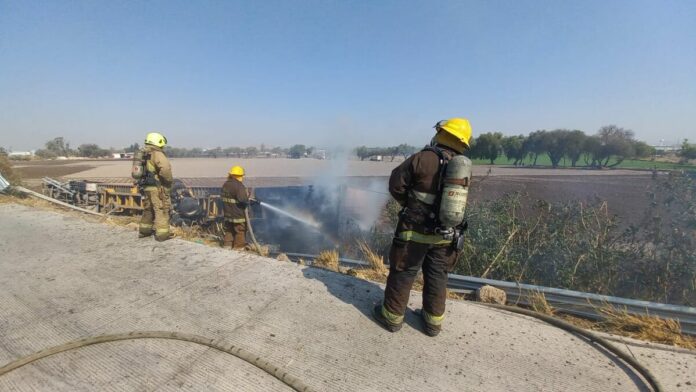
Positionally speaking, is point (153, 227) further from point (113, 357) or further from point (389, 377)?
point (389, 377)

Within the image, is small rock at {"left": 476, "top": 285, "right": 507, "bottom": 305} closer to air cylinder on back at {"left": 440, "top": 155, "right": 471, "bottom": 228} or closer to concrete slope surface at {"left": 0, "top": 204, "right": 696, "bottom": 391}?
concrete slope surface at {"left": 0, "top": 204, "right": 696, "bottom": 391}

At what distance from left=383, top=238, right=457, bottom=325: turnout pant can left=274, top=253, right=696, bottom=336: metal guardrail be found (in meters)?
1.11

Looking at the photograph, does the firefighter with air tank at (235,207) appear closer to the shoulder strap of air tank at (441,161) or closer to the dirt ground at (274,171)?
the shoulder strap of air tank at (441,161)

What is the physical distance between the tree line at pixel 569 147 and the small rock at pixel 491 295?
111 feet

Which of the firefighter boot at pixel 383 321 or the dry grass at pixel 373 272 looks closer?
→ the firefighter boot at pixel 383 321

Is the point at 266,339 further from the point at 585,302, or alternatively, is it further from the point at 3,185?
the point at 3,185

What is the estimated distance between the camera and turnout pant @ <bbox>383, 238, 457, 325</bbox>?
2.40 metres

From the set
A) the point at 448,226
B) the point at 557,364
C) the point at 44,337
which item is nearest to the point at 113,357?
the point at 44,337

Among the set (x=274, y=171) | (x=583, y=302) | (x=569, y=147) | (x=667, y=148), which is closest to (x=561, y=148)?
(x=569, y=147)

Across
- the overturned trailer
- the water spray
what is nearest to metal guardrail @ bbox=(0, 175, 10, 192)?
the overturned trailer

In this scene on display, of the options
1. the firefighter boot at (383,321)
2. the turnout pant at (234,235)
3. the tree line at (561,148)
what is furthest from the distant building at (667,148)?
the turnout pant at (234,235)

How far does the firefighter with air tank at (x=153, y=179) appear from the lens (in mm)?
4629

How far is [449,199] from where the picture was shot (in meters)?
2.16

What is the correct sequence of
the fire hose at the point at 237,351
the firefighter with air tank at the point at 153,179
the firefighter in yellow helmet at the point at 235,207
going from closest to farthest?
the fire hose at the point at 237,351 < the firefighter with air tank at the point at 153,179 < the firefighter in yellow helmet at the point at 235,207
